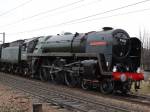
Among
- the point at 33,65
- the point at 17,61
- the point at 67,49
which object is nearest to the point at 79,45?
the point at 67,49

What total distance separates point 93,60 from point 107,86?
165 cm

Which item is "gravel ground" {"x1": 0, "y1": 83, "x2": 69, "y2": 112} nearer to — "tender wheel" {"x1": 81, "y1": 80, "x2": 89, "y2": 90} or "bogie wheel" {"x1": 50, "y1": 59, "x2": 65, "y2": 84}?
"tender wheel" {"x1": 81, "y1": 80, "x2": 89, "y2": 90}

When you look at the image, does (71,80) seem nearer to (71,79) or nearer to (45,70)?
(71,79)

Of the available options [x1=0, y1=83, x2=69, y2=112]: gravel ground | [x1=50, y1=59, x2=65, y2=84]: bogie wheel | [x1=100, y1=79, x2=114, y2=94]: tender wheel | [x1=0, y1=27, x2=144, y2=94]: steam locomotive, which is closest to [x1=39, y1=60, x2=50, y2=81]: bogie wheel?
[x1=0, y1=27, x2=144, y2=94]: steam locomotive

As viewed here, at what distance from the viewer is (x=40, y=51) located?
25641 mm

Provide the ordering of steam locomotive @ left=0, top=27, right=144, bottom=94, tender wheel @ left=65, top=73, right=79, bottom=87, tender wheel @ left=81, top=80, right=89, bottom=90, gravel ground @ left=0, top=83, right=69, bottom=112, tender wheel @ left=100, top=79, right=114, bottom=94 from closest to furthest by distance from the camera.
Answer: gravel ground @ left=0, top=83, right=69, bottom=112 < tender wheel @ left=100, top=79, right=114, bottom=94 < steam locomotive @ left=0, top=27, right=144, bottom=94 < tender wheel @ left=81, top=80, right=89, bottom=90 < tender wheel @ left=65, top=73, right=79, bottom=87

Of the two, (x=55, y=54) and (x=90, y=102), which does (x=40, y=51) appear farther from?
(x=90, y=102)

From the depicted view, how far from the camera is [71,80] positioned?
21391 mm

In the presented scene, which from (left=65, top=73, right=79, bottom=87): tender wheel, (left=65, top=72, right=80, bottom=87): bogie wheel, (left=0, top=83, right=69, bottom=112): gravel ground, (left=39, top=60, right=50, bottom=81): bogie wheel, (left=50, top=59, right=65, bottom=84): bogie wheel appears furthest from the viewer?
(left=39, top=60, right=50, bottom=81): bogie wheel

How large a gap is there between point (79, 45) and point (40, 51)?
6094mm

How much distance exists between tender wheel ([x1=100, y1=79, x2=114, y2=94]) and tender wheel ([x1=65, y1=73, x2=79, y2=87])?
2.81 m

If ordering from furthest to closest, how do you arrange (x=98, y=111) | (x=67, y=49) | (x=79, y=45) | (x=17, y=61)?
1. (x=17, y=61)
2. (x=67, y=49)
3. (x=79, y=45)
4. (x=98, y=111)

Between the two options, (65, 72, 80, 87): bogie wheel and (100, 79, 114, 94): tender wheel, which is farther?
(65, 72, 80, 87): bogie wheel

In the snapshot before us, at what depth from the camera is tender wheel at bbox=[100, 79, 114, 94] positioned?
56.5 feet
